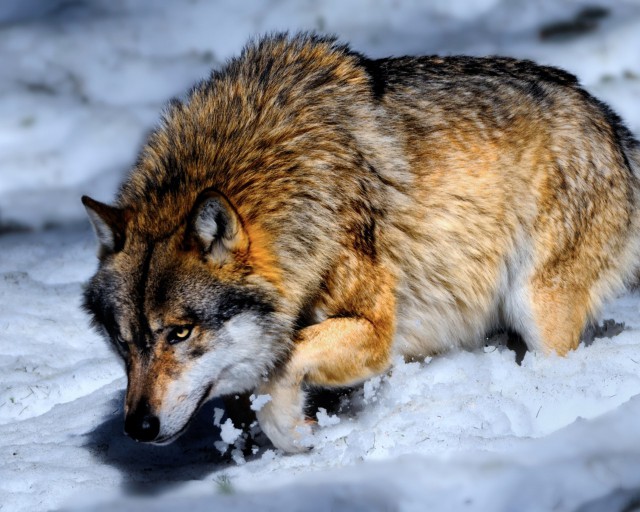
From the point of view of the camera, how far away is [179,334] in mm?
4176

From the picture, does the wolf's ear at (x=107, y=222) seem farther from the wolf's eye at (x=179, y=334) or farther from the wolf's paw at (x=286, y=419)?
the wolf's paw at (x=286, y=419)

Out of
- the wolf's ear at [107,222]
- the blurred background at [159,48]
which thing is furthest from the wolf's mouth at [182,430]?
the blurred background at [159,48]

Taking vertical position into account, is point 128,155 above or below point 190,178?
below

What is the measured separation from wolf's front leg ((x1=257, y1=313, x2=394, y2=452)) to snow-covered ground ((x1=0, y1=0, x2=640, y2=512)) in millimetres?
138

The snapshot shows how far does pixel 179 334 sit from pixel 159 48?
6.65m

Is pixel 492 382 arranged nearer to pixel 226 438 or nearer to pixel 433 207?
pixel 433 207

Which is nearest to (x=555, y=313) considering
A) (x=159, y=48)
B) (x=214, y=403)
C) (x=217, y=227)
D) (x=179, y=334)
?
(x=214, y=403)

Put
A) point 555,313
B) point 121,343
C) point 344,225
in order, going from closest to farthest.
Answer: point 121,343
point 344,225
point 555,313

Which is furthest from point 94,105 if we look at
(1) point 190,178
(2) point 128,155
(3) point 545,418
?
(3) point 545,418

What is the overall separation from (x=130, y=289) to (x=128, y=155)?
516 cm

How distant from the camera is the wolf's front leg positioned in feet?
14.9

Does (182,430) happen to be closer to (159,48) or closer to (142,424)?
(142,424)

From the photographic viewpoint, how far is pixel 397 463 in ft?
13.6

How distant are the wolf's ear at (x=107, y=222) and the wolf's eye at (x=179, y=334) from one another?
0.51 m
